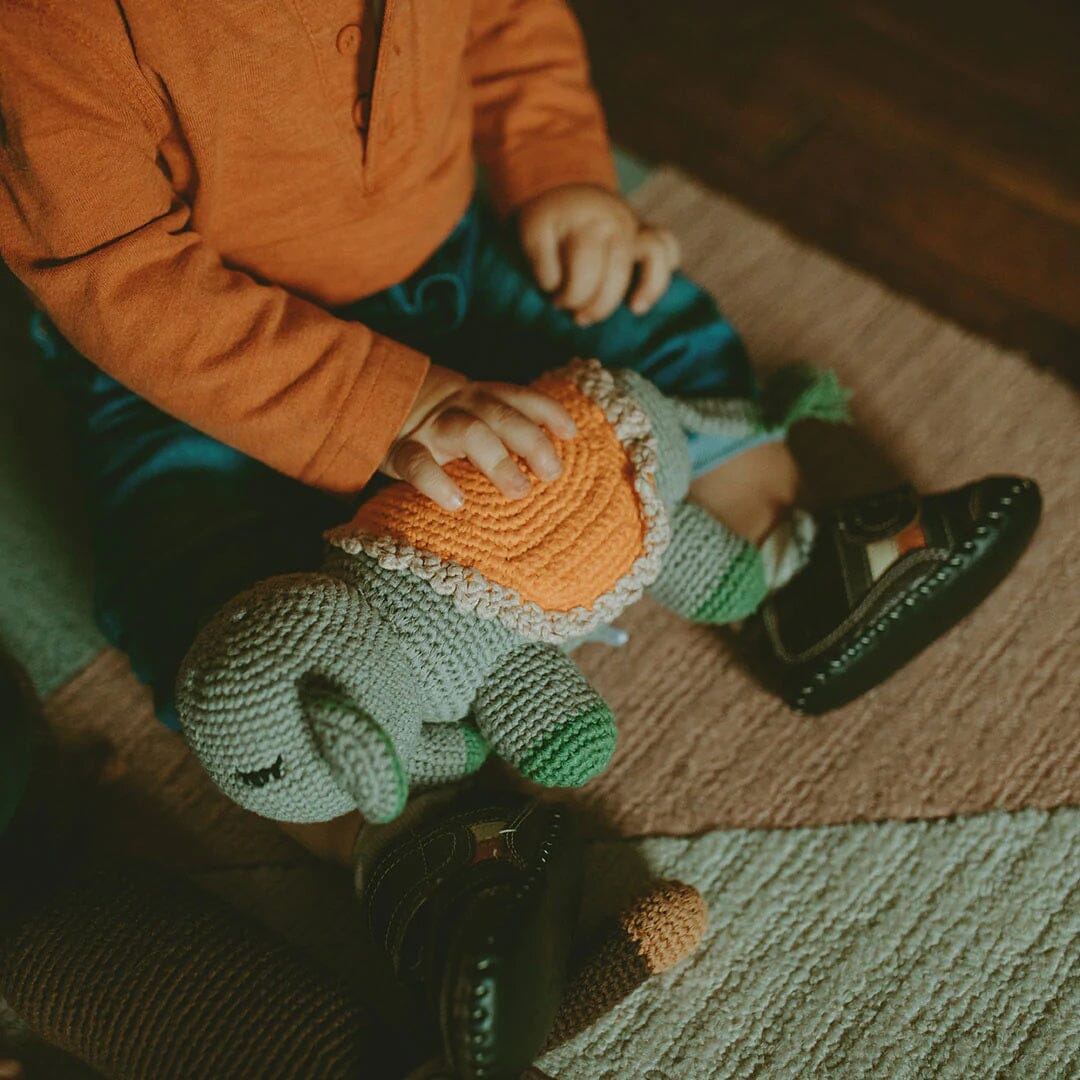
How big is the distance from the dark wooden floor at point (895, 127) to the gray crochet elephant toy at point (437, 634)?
42 centimetres

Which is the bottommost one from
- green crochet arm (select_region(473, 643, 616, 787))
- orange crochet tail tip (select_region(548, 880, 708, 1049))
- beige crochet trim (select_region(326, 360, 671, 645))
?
orange crochet tail tip (select_region(548, 880, 708, 1049))

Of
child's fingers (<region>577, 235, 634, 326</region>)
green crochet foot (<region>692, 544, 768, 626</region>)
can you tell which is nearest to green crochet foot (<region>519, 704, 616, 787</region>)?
green crochet foot (<region>692, 544, 768, 626</region>)

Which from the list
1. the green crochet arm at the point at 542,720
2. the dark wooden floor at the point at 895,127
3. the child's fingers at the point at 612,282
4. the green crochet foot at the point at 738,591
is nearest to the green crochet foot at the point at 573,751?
the green crochet arm at the point at 542,720

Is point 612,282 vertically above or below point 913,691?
above

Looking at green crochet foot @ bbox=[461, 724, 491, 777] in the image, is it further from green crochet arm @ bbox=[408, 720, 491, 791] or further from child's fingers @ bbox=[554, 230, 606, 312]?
child's fingers @ bbox=[554, 230, 606, 312]

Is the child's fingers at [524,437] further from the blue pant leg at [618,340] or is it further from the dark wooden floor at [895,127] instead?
the dark wooden floor at [895,127]

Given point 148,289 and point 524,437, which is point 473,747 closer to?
point 524,437

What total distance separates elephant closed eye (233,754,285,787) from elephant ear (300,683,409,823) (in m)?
0.03

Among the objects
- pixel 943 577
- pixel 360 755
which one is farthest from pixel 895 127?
pixel 360 755

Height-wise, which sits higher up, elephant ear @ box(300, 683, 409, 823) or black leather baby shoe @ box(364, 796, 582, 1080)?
elephant ear @ box(300, 683, 409, 823)

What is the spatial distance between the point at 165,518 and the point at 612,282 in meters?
0.28

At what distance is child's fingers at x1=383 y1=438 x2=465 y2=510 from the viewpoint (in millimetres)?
407

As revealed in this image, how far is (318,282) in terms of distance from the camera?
0.52 meters

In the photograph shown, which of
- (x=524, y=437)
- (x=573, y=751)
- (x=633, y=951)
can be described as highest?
(x=524, y=437)
